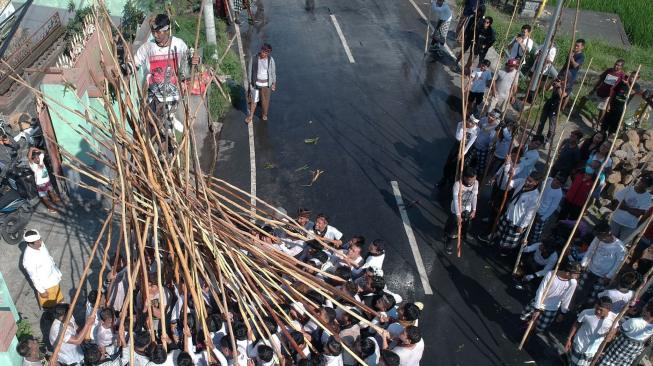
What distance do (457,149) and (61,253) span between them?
5924 mm

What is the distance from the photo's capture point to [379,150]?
→ 33.8ft

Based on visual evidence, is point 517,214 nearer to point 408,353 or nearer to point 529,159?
point 529,159

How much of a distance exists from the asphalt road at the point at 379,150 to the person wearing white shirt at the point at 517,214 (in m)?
0.31

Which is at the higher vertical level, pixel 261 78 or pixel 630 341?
pixel 261 78

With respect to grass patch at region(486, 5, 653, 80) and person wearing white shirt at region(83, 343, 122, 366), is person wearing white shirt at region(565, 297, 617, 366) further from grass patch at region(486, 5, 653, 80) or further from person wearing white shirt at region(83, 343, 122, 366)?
grass patch at region(486, 5, 653, 80)

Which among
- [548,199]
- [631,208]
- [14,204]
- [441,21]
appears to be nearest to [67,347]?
[14,204]

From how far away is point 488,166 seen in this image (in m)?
8.77

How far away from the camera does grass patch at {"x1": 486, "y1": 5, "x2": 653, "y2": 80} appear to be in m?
13.5

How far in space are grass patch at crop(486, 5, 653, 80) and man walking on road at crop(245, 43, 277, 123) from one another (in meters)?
6.61

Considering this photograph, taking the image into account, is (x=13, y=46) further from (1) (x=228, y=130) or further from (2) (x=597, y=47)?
(2) (x=597, y=47)

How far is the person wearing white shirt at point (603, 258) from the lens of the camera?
22.5 ft

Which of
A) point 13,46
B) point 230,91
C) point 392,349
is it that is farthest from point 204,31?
point 392,349

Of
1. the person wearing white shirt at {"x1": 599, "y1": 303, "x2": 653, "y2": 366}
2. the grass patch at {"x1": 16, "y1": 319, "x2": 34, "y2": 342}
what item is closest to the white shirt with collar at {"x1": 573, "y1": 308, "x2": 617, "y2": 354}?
the person wearing white shirt at {"x1": 599, "y1": 303, "x2": 653, "y2": 366}

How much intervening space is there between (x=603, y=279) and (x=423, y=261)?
2280 mm
